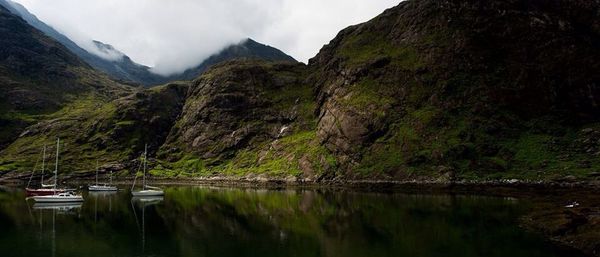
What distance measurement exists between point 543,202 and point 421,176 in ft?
237

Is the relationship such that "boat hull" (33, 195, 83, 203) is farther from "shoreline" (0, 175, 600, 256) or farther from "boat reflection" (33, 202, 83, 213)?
"shoreline" (0, 175, 600, 256)

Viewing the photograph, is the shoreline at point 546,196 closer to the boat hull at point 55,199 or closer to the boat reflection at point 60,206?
the boat reflection at point 60,206

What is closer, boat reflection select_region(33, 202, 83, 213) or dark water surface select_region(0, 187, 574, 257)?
dark water surface select_region(0, 187, 574, 257)

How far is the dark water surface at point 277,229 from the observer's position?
188 feet

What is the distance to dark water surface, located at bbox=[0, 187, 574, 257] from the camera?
5744cm

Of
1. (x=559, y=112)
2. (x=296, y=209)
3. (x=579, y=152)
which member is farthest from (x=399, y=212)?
(x=559, y=112)

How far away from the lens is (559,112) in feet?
630

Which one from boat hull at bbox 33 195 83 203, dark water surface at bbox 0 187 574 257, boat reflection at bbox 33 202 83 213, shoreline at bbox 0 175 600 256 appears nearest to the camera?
dark water surface at bbox 0 187 574 257

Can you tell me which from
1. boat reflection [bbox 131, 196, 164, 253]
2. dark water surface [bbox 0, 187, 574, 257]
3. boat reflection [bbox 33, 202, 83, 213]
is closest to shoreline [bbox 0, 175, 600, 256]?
dark water surface [bbox 0, 187, 574, 257]

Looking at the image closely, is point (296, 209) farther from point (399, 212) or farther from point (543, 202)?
point (543, 202)

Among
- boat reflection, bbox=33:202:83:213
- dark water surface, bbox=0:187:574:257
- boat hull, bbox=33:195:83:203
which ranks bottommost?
dark water surface, bbox=0:187:574:257

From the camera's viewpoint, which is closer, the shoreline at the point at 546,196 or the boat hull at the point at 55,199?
the shoreline at the point at 546,196

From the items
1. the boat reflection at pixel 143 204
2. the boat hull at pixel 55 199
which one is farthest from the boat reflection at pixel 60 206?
the boat reflection at pixel 143 204

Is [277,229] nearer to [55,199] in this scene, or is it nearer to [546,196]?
[546,196]
